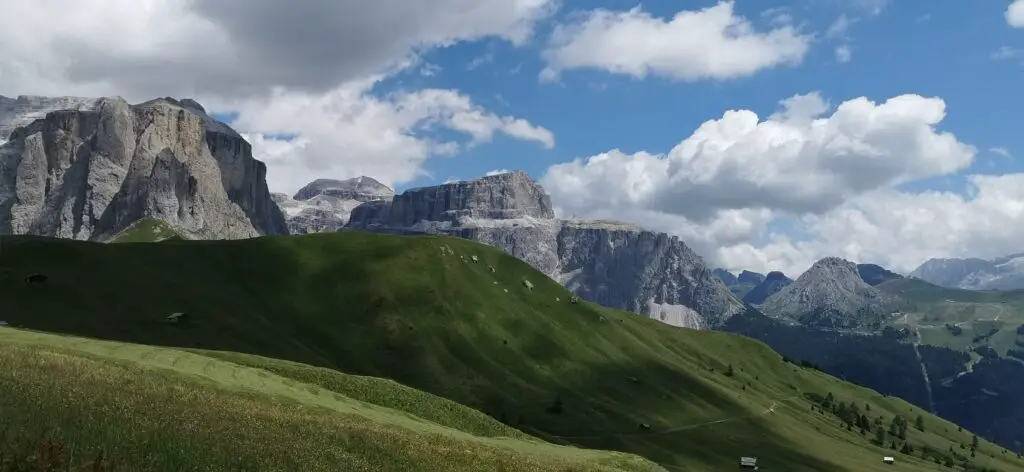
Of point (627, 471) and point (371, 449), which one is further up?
point (371, 449)

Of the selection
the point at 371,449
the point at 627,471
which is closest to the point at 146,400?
the point at 371,449

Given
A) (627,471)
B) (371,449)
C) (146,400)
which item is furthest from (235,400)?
(627,471)

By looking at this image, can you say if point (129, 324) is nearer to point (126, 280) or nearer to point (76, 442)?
point (126, 280)

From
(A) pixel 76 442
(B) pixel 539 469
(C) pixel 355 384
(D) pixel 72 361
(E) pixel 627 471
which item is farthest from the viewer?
(C) pixel 355 384

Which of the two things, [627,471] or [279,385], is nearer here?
[627,471]

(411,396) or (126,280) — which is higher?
(126,280)

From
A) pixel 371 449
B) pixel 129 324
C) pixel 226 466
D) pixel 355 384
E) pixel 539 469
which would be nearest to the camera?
pixel 226 466

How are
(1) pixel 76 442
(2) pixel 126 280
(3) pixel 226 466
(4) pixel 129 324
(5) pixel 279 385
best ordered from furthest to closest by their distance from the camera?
(2) pixel 126 280 → (4) pixel 129 324 → (5) pixel 279 385 → (3) pixel 226 466 → (1) pixel 76 442

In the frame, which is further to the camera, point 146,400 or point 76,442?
point 146,400

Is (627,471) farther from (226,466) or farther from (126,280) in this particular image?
(126,280)

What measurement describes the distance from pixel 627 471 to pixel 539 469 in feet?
64.3

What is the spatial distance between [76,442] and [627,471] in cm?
4522

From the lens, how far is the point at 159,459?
24688 mm

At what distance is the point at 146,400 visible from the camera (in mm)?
37469
